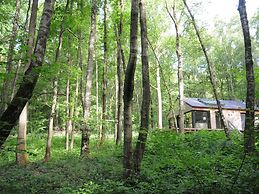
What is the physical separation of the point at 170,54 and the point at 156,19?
983 cm

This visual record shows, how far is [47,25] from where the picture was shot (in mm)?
4938

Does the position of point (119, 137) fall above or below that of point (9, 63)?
below

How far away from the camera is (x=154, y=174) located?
7.02m

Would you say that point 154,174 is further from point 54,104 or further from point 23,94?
point 54,104

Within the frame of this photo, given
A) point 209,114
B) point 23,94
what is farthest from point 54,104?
point 209,114

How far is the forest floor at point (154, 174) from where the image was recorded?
5246 mm

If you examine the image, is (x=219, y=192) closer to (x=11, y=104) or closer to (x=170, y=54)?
(x=11, y=104)

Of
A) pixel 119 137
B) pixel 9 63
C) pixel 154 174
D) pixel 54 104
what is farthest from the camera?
pixel 119 137

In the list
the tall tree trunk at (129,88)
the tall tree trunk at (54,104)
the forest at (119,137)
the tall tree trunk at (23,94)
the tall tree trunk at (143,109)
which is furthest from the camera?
the tall tree trunk at (54,104)

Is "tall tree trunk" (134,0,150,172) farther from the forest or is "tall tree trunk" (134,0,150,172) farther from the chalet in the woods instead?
the chalet in the woods

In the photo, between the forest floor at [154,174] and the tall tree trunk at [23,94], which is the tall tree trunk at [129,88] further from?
the tall tree trunk at [23,94]

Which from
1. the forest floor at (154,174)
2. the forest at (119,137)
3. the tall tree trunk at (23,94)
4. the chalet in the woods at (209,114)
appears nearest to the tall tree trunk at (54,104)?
the forest at (119,137)

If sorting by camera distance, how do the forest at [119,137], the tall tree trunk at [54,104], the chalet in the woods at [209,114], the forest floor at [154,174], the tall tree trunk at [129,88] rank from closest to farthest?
1. the forest at [119,137]
2. the forest floor at [154,174]
3. the tall tree trunk at [129,88]
4. the tall tree trunk at [54,104]
5. the chalet in the woods at [209,114]

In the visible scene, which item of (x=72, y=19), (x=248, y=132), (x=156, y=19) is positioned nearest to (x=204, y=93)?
(x=156, y=19)
